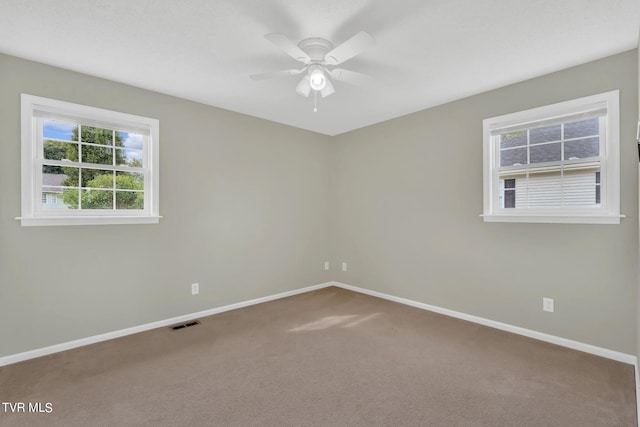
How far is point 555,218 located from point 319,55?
2.55 m

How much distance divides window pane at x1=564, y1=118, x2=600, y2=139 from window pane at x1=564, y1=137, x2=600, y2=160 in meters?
0.06

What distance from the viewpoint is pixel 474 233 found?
3.42m

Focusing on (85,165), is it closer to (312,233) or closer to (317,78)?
(317,78)

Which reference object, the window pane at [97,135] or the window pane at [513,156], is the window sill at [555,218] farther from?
the window pane at [97,135]

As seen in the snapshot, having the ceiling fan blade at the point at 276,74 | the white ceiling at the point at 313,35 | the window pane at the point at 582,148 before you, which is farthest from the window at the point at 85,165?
the window pane at the point at 582,148

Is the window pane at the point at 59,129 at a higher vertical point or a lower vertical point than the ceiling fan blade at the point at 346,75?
lower

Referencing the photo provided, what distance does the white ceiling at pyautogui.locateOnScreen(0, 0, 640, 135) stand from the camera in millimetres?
1961


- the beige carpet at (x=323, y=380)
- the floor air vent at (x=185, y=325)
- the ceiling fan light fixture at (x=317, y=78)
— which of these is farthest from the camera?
the floor air vent at (x=185, y=325)

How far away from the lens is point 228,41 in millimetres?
2324

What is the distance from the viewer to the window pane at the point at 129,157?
123 inches

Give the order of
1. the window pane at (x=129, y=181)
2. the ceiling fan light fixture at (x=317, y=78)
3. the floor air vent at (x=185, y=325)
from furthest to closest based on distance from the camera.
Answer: the floor air vent at (x=185, y=325), the window pane at (x=129, y=181), the ceiling fan light fixture at (x=317, y=78)

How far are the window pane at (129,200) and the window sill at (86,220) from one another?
0.57 ft

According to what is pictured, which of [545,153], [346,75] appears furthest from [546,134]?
[346,75]

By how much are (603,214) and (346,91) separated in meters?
2.58
